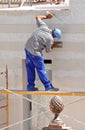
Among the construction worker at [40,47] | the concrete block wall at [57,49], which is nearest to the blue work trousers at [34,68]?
the construction worker at [40,47]

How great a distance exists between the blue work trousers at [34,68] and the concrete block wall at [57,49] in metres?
0.49

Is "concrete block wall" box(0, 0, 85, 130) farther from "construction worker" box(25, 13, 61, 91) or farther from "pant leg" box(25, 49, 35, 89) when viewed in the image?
"pant leg" box(25, 49, 35, 89)

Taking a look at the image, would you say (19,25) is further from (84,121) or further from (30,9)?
(84,121)

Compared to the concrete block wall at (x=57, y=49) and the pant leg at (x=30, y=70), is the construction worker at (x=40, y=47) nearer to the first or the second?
the pant leg at (x=30, y=70)

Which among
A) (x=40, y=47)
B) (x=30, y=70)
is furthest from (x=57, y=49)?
(x=30, y=70)

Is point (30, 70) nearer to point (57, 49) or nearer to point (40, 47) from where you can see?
point (40, 47)

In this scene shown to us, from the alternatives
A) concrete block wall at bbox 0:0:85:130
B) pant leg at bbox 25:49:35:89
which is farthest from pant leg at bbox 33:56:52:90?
concrete block wall at bbox 0:0:85:130

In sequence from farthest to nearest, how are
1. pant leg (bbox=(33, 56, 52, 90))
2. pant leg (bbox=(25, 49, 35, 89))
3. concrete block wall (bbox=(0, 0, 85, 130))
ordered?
concrete block wall (bbox=(0, 0, 85, 130))
pant leg (bbox=(25, 49, 35, 89))
pant leg (bbox=(33, 56, 52, 90))

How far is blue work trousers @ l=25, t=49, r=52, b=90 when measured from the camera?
5801 mm

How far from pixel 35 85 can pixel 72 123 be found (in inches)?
31.2

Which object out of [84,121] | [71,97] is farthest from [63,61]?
[84,121]

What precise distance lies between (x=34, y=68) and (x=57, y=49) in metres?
0.54

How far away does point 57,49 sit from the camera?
249 inches

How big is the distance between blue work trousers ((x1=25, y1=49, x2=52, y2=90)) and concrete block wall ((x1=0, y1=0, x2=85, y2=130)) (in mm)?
494
